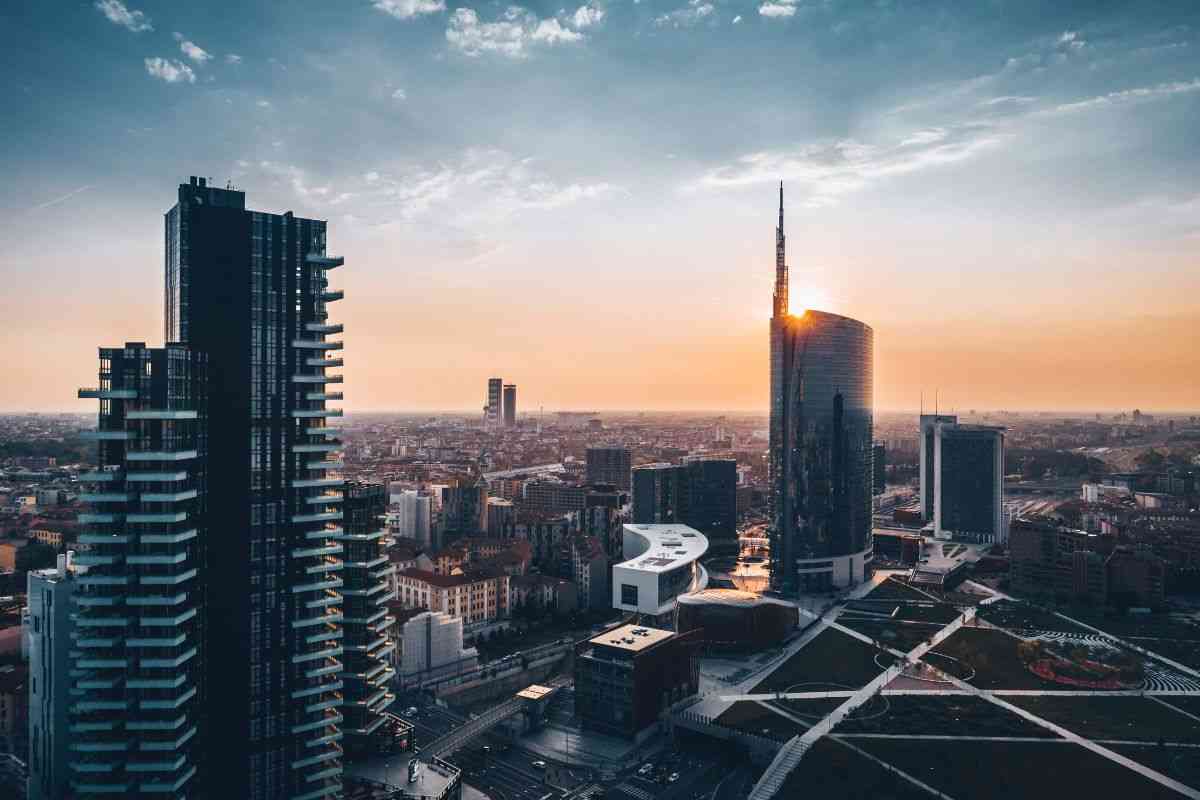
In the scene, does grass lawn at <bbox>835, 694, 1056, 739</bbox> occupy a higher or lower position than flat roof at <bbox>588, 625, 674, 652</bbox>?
lower

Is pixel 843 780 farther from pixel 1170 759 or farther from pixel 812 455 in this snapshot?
pixel 812 455

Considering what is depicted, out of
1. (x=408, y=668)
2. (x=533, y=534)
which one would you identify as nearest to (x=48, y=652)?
(x=408, y=668)

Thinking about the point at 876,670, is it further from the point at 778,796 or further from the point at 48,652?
the point at 48,652

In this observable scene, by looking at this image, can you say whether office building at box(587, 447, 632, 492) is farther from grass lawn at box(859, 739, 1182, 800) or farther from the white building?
grass lawn at box(859, 739, 1182, 800)

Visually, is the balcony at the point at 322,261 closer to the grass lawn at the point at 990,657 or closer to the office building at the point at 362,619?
the office building at the point at 362,619

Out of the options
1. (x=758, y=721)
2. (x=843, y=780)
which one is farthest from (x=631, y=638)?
(x=843, y=780)

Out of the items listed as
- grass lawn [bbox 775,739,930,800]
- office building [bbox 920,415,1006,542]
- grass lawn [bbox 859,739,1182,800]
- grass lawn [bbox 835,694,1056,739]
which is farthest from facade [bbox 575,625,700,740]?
office building [bbox 920,415,1006,542]
